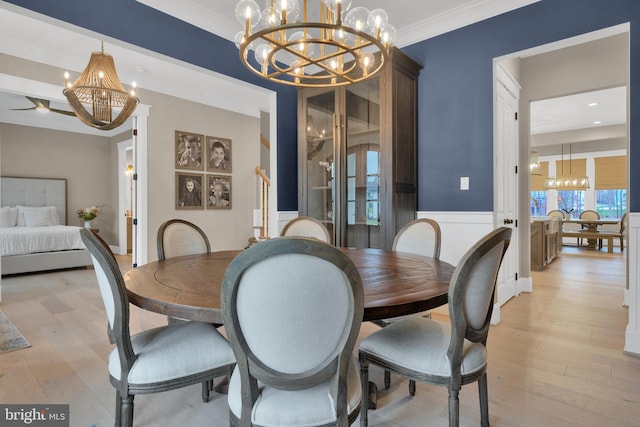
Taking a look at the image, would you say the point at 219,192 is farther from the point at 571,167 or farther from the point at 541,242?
the point at 571,167

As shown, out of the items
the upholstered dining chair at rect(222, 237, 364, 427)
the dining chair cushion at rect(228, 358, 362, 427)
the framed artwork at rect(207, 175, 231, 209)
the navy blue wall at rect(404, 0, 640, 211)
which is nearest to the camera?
the upholstered dining chair at rect(222, 237, 364, 427)

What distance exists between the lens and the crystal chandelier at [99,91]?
9.25 ft

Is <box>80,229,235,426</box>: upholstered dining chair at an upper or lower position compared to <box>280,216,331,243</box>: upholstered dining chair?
lower

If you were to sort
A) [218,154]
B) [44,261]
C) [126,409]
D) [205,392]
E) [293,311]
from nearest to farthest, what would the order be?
[293,311] < [126,409] < [205,392] < [44,261] < [218,154]

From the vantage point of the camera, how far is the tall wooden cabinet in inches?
121

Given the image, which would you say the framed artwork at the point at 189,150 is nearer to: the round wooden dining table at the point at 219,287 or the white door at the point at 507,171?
the round wooden dining table at the point at 219,287

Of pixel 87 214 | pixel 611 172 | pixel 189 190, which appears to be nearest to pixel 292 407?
pixel 189 190

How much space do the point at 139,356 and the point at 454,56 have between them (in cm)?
332

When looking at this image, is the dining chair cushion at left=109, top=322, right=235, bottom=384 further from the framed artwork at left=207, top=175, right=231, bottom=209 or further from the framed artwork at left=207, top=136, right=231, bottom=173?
the framed artwork at left=207, top=136, right=231, bottom=173

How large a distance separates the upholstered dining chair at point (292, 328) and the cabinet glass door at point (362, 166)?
225 centimetres

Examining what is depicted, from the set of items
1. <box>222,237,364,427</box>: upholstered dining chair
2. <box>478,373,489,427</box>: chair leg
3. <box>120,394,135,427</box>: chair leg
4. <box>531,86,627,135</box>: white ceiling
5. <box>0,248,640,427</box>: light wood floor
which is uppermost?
<box>531,86,627,135</box>: white ceiling

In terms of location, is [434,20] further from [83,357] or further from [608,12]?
[83,357]

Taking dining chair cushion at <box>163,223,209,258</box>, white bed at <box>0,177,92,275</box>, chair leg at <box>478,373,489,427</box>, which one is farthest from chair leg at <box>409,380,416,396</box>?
white bed at <box>0,177,92,275</box>

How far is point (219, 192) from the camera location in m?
5.72
